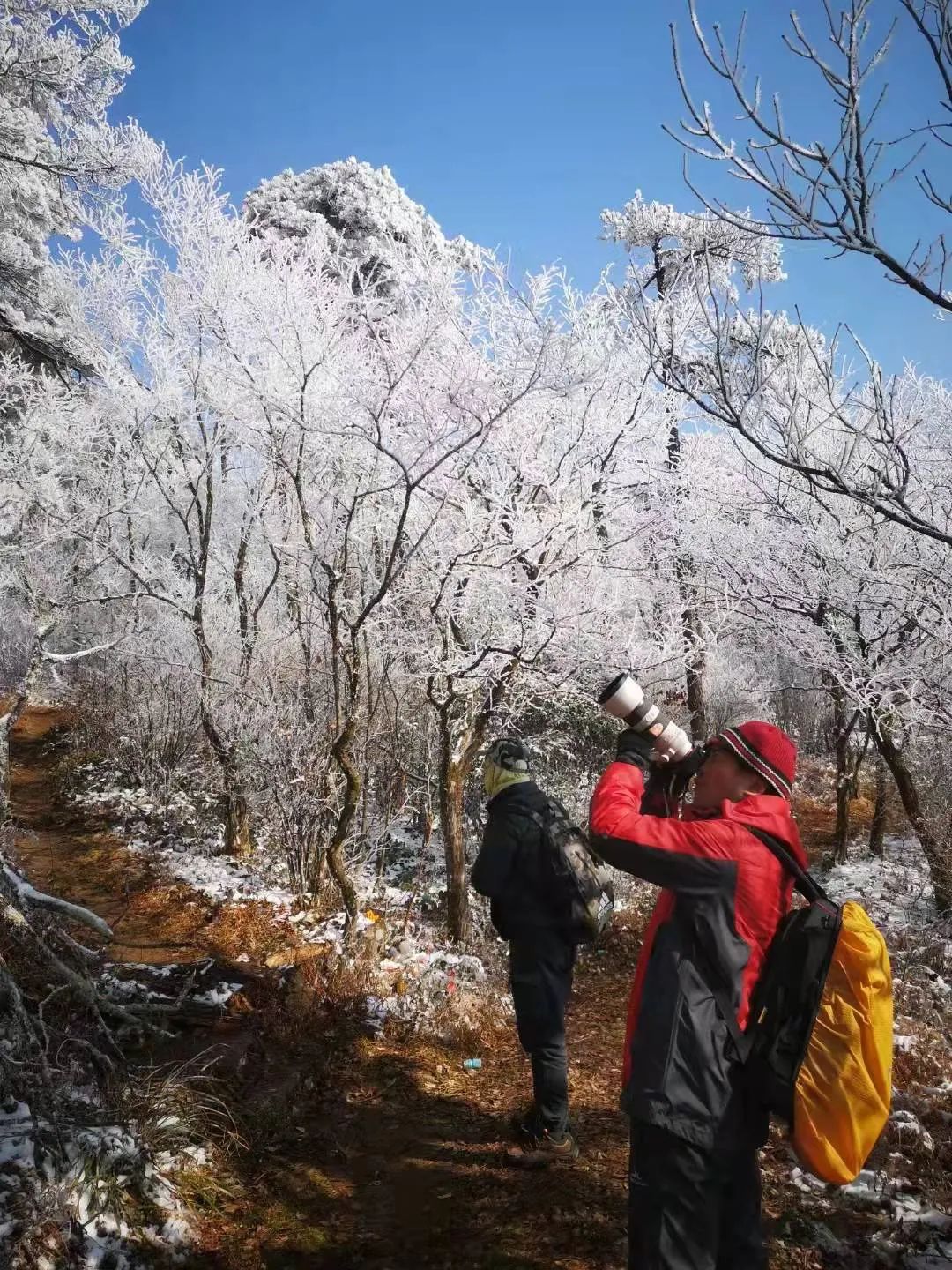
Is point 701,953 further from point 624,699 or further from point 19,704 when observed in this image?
point 19,704

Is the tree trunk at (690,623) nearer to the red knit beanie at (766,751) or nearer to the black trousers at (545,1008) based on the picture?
the black trousers at (545,1008)

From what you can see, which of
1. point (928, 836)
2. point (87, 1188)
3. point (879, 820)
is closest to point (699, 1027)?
point (87, 1188)

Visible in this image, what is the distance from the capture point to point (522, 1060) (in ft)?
14.4

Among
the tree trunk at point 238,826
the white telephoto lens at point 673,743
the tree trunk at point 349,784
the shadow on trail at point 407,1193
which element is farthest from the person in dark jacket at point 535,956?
the tree trunk at point 238,826

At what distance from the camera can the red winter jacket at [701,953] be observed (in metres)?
1.85

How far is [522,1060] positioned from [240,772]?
4978 millimetres

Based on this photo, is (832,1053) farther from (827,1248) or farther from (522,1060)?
(522,1060)

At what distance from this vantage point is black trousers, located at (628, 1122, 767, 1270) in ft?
6.07

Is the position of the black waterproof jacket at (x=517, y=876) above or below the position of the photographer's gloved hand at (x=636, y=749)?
below

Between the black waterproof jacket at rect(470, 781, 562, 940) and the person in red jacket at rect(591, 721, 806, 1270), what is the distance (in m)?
1.21

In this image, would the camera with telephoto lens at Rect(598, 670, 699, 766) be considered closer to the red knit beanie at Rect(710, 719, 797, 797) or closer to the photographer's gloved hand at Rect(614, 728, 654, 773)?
the photographer's gloved hand at Rect(614, 728, 654, 773)

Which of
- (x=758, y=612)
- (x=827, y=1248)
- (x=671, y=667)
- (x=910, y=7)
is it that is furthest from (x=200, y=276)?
(x=827, y=1248)

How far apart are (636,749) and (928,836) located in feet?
26.8

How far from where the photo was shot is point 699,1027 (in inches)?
74.0
